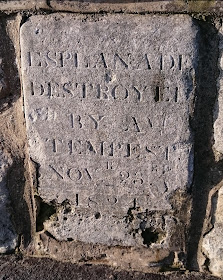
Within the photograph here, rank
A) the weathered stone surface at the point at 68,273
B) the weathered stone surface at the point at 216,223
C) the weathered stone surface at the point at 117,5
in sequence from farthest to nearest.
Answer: the weathered stone surface at the point at 68,273
the weathered stone surface at the point at 216,223
the weathered stone surface at the point at 117,5

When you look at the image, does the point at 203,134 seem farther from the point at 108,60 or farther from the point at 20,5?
the point at 20,5

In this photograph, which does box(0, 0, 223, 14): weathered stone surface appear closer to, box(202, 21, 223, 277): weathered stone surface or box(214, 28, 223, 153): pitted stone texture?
box(214, 28, 223, 153): pitted stone texture

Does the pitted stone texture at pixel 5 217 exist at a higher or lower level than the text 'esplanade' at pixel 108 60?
lower

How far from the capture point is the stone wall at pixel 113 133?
1292 millimetres

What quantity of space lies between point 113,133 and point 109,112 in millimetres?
73

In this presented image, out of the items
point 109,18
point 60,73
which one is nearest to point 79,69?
point 60,73

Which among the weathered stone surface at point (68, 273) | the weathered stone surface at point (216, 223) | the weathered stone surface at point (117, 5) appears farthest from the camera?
the weathered stone surface at point (68, 273)

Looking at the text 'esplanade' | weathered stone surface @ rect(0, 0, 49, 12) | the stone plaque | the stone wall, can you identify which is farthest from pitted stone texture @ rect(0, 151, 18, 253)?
weathered stone surface @ rect(0, 0, 49, 12)

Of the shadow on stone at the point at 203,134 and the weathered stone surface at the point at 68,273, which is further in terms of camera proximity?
the weathered stone surface at the point at 68,273

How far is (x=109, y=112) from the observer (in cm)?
137

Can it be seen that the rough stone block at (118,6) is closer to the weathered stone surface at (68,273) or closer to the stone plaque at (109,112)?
the stone plaque at (109,112)

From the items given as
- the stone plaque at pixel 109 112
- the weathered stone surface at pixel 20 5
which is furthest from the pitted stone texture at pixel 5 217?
the weathered stone surface at pixel 20 5

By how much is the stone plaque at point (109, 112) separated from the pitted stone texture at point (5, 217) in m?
0.13

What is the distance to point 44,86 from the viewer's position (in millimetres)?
1370
